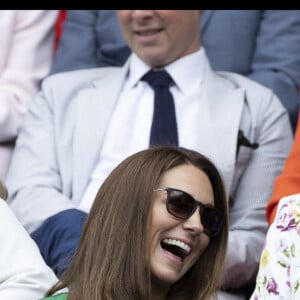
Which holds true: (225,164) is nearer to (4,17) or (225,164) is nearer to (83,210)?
(83,210)

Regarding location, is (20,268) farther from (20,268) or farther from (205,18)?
(205,18)

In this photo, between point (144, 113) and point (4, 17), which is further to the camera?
point (4, 17)

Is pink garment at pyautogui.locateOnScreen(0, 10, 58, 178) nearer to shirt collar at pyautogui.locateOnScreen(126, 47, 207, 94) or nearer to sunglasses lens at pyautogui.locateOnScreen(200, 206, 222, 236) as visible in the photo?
shirt collar at pyautogui.locateOnScreen(126, 47, 207, 94)

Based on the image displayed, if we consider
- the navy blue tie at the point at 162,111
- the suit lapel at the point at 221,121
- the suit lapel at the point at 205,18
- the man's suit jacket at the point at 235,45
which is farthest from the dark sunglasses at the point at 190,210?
the suit lapel at the point at 205,18

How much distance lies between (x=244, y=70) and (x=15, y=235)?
6.07 feet

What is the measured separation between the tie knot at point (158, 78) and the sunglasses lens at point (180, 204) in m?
1.25

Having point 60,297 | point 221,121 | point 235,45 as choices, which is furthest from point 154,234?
point 235,45

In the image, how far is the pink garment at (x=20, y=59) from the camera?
385 cm

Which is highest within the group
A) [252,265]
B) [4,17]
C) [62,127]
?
[4,17]

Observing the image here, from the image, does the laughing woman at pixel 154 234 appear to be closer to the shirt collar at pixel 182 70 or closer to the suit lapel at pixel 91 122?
the suit lapel at pixel 91 122

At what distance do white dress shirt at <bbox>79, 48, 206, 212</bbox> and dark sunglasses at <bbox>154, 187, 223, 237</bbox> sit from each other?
936 mm

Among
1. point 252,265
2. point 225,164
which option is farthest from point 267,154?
point 252,265

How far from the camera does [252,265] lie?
322 cm

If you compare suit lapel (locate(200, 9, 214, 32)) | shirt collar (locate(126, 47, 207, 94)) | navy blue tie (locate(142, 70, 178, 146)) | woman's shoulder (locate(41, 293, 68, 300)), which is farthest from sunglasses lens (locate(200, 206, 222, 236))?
suit lapel (locate(200, 9, 214, 32))
